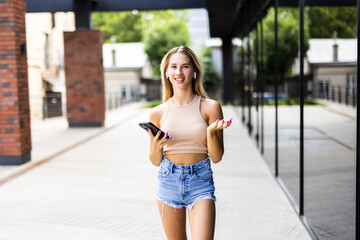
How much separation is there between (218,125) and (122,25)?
179 feet

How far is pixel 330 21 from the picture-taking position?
740cm

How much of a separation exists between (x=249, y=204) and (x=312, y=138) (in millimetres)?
6810

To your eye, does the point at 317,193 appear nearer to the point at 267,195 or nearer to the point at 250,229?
the point at 267,195

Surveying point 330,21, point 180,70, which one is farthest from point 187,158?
point 330,21

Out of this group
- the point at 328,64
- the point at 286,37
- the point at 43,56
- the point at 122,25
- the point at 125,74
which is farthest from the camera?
the point at 122,25

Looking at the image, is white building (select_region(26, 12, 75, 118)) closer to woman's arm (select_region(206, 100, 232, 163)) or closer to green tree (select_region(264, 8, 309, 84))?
green tree (select_region(264, 8, 309, 84))

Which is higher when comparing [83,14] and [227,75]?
[83,14]

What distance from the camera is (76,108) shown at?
14867 mm

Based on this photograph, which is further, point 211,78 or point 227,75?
point 211,78

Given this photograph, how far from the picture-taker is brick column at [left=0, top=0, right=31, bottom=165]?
8031 millimetres

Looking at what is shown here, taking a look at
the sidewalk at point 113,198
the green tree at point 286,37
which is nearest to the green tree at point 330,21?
the green tree at point 286,37

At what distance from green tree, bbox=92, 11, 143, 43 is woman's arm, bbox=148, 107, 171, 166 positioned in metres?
53.1

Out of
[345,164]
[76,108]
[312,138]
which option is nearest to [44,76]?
[76,108]

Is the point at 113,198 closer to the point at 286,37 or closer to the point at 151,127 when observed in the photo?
the point at 151,127
